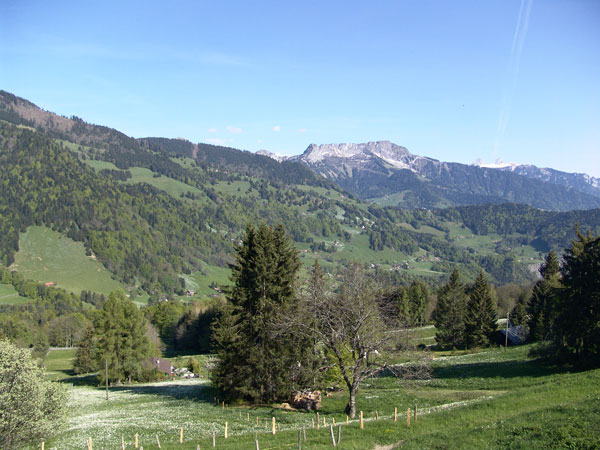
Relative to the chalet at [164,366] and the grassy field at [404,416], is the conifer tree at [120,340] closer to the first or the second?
the grassy field at [404,416]

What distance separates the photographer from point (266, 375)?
127 ft

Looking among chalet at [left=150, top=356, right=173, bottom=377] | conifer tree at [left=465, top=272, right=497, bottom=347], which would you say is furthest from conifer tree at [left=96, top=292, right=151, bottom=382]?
conifer tree at [left=465, top=272, right=497, bottom=347]

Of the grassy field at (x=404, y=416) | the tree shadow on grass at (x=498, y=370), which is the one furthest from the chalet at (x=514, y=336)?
the grassy field at (x=404, y=416)

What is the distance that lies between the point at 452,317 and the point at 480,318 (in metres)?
5.52

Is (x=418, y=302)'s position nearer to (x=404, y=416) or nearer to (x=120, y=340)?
(x=120, y=340)

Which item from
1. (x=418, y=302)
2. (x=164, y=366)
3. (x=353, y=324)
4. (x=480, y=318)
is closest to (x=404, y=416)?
(x=353, y=324)

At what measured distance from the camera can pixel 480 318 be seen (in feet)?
255

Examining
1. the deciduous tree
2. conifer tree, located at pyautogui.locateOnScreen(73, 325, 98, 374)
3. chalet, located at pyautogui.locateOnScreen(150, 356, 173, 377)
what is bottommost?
chalet, located at pyautogui.locateOnScreen(150, 356, 173, 377)

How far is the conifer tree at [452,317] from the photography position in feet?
267

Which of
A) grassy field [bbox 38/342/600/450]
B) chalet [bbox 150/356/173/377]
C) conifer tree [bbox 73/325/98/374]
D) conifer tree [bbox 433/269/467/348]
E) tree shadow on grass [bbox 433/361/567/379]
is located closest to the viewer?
grassy field [bbox 38/342/600/450]

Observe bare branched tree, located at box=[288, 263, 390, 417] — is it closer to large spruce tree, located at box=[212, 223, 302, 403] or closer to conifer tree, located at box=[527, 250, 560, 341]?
large spruce tree, located at box=[212, 223, 302, 403]

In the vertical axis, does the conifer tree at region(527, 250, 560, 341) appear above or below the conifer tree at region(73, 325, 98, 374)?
above

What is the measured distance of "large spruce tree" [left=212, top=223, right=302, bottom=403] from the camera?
1512 inches

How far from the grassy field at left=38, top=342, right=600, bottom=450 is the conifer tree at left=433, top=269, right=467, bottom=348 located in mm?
30684
